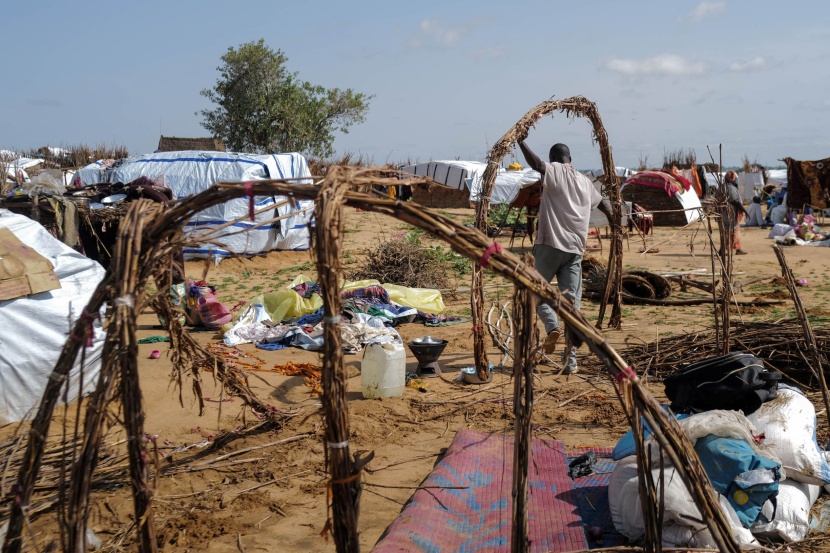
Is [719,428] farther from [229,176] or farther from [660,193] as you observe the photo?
[660,193]

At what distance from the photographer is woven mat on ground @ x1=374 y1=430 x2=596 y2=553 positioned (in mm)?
3445

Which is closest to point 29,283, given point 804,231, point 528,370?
point 528,370

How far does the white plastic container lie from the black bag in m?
2.24

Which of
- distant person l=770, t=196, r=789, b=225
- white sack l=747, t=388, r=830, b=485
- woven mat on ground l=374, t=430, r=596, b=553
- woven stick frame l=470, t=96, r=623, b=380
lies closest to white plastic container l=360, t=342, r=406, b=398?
woven stick frame l=470, t=96, r=623, b=380

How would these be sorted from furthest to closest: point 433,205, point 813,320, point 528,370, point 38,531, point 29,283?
point 433,205
point 813,320
point 29,283
point 38,531
point 528,370

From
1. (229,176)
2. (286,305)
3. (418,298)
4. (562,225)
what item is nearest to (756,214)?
(229,176)

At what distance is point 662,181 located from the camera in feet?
67.2

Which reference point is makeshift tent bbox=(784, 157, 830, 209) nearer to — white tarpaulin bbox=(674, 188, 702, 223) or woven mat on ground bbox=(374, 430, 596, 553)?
white tarpaulin bbox=(674, 188, 702, 223)

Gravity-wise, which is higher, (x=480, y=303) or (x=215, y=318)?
(x=480, y=303)

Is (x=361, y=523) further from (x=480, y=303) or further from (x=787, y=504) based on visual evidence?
(x=480, y=303)

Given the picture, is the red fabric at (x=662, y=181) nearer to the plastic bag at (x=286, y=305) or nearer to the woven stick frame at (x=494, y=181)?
the woven stick frame at (x=494, y=181)

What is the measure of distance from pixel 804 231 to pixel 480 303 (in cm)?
1340

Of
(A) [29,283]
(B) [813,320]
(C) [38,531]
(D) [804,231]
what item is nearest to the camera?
(C) [38,531]

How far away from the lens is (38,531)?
145 inches
